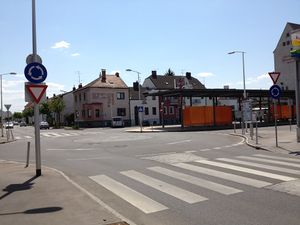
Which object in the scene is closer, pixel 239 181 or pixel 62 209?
pixel 62 209

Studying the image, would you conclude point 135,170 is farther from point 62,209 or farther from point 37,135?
point 62,209

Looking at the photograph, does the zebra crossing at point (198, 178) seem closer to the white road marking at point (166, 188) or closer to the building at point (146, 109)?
the white road marking at point (166, 188)

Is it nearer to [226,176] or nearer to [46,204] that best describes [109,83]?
[226,176]

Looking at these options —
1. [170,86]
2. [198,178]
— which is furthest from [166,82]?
[198,178]

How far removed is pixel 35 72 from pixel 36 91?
55cm

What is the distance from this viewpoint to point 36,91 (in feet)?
39.1

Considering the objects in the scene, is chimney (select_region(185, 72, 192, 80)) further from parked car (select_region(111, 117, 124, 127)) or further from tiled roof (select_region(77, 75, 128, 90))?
parked car (select_region(111, 117, 124, 127))

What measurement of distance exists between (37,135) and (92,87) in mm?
63084

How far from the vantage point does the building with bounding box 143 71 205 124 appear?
7950cm

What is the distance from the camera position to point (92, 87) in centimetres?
7462

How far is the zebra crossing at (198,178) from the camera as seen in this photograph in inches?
357

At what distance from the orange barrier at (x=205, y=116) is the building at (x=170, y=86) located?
947 inches

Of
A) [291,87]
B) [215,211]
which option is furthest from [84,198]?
[291,87]

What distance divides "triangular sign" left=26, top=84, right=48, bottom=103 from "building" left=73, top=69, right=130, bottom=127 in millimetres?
62294
